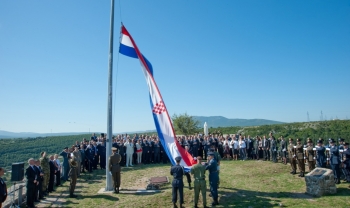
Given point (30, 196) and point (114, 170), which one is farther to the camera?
point (114, 170)

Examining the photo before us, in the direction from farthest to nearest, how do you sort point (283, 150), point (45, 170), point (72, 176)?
1. point (283, 150)
2. point (45, 170)
3. point (72, 176)

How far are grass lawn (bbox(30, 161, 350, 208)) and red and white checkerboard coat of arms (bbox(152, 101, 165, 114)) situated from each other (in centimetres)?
337

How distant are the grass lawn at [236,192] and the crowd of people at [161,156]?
2.14ft

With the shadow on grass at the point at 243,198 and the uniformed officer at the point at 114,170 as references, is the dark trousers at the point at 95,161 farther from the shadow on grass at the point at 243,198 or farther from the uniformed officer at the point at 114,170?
the shadow on grass at the point at 243,198

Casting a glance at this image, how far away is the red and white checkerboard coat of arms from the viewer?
10.2 meters

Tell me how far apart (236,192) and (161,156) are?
366 inches

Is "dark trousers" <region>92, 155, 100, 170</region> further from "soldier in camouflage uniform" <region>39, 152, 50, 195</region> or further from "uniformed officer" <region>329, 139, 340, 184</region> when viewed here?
"uniformed officer" <region>329, 139, 340, 184</region>

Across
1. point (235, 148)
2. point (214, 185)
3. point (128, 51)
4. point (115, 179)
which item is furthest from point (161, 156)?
point (214, 185)

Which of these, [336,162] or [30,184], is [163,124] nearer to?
[30,184]

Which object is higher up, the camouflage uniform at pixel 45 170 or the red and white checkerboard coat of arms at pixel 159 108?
the red and white checkerboard coat of arms at pixel 159 108

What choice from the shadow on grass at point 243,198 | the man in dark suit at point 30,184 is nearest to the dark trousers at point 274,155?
the shadow on grass at point 243,198

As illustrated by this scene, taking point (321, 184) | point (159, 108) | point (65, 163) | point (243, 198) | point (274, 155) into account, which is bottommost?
point (243, 198)

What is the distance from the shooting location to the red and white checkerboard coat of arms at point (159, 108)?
10250mm

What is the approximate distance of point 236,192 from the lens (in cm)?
1062
